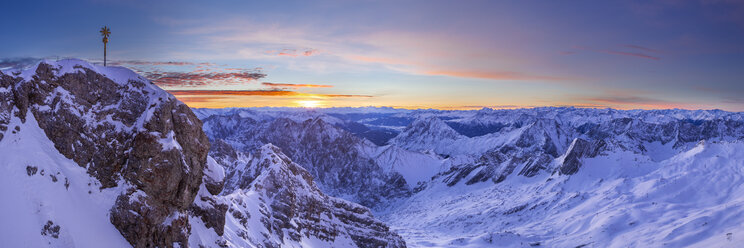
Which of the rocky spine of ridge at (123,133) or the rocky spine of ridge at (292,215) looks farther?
the rocky spine of ridge at (292,215)

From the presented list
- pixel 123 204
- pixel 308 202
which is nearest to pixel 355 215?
pixel 308 202

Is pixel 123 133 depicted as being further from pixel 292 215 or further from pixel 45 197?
pixel 292 215

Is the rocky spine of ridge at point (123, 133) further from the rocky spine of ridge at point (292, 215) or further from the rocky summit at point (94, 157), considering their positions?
the rocky spine of ridge at point (292, 215)

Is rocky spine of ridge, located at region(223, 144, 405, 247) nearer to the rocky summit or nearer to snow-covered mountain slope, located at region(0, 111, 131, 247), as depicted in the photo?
the rocky summit

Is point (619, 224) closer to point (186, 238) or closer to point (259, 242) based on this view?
point (259, 242)

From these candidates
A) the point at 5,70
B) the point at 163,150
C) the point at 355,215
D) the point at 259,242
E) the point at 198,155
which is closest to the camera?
the point at 5,70

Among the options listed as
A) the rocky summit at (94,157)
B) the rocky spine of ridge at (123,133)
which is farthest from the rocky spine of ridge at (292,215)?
the rocky summit at (94,157)

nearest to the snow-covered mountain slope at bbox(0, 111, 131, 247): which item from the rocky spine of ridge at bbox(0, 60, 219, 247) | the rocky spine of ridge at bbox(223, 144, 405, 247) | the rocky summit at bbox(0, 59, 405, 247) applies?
the rocky summit at bbox(0, 59, 405, 247)
